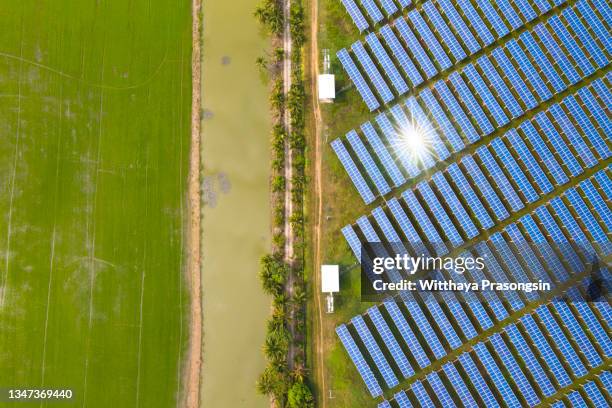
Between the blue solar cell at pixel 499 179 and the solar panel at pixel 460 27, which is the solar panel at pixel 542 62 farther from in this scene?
the blue solar cell at pixel 499 179

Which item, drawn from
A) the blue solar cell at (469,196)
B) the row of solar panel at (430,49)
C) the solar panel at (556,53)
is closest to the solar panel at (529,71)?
the row of solar panel at (430,49)

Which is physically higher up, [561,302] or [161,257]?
[161,257]

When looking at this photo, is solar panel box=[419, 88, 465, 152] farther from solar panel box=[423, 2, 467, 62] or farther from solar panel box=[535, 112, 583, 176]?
solar panel box=[535, 112, 583, 176]

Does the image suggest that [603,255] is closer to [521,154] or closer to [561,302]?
[561,302]

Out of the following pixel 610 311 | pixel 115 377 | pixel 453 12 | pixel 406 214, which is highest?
pixel 453 12

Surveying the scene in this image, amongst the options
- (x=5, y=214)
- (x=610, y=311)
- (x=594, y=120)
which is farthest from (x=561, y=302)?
(x=5, y=214)
